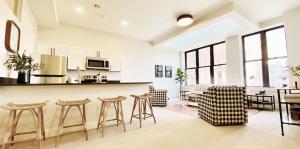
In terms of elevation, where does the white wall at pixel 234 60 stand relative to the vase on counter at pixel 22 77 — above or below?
above

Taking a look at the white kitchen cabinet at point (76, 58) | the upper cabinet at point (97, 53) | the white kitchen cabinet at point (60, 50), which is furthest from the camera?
the upper cabinet at point (97, 53)

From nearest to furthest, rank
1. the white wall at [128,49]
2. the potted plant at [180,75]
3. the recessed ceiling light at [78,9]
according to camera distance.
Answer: the recessed ceiling light at [78,9], the white wall at [128,49], the potted plant at [180,75]

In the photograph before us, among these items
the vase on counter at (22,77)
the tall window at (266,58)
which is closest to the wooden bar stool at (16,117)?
the vase on counter at (22,77)

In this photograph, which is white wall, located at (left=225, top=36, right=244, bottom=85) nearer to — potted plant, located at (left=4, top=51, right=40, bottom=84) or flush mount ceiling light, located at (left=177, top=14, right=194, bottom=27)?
flush mount ceiling light, located at (left=177, top=14, right=194, bottom=27)

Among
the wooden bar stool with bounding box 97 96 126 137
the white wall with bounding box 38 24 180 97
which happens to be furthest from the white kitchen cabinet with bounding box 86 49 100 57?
the wooden bar stool with bounding box 97 96 126 137

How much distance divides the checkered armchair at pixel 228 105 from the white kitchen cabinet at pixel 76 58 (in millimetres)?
4044

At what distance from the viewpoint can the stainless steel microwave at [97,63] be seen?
16.3 feet

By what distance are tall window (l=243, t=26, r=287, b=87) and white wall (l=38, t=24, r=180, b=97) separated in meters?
3.46

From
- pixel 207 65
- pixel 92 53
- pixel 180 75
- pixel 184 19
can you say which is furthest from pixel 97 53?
pixel 207 65

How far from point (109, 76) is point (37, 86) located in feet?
10.6

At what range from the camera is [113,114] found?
3299mm

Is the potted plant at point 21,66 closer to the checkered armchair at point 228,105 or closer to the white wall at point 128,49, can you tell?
the white wall at point 128,49

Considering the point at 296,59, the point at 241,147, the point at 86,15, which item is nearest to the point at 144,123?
the point at 241,147

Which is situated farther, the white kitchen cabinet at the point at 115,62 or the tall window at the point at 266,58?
the white kitchen cabinet at the point at 115,62
